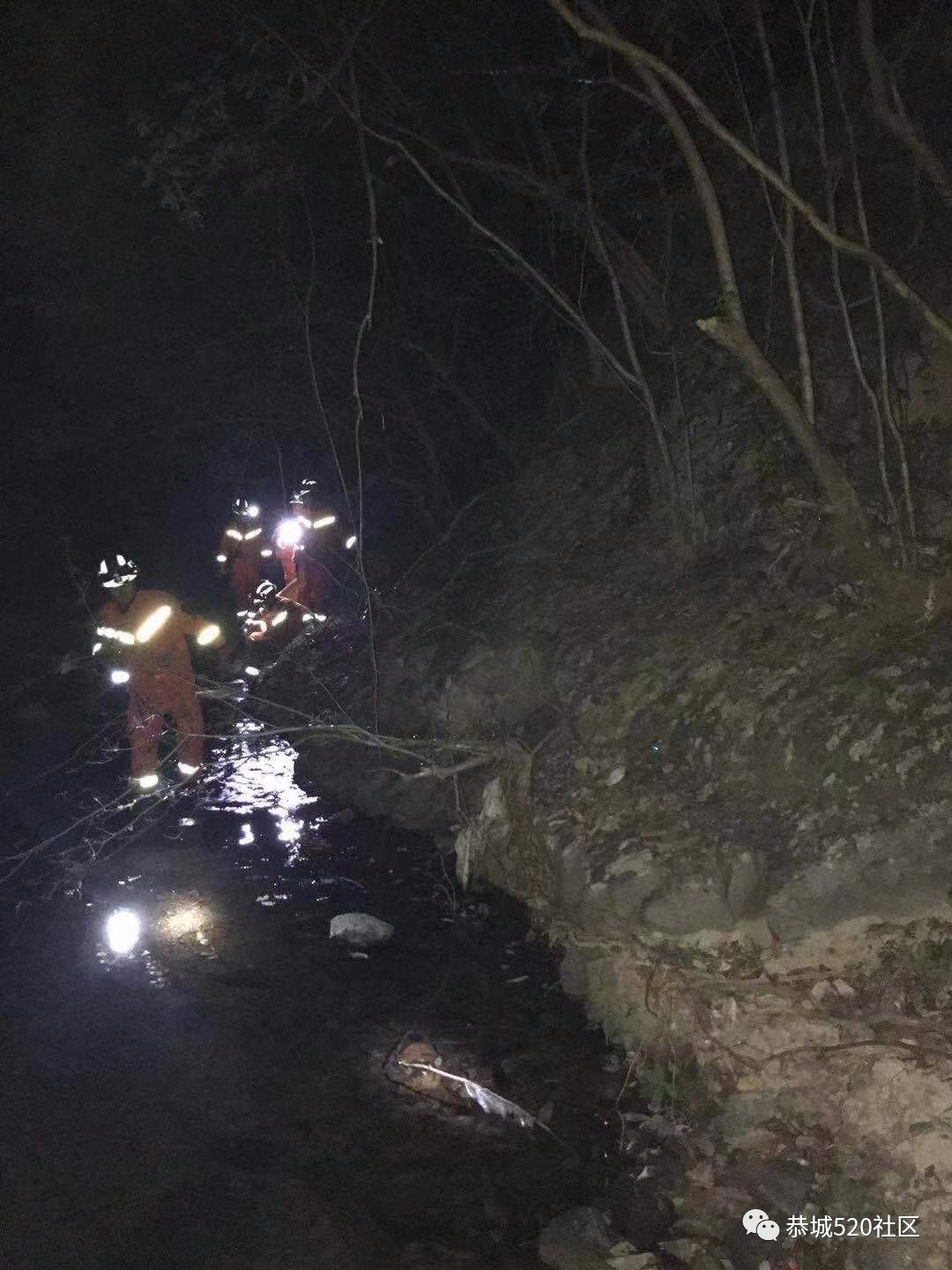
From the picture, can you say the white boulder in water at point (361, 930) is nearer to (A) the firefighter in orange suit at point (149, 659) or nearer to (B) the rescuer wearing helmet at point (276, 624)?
(A) the firefighter in orange suit at point (149, 659)

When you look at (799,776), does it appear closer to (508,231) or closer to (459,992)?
(459,992)

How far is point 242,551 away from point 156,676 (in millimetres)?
5061

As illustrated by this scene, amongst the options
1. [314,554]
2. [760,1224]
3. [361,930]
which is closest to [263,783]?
[361,930]

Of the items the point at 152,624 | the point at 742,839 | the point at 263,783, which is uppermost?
the point at 152,624

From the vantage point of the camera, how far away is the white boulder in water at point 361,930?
573 cm

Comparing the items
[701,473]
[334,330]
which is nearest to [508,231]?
[334,330]

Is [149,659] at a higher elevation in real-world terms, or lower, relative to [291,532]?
higher

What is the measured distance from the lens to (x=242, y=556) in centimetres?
1252

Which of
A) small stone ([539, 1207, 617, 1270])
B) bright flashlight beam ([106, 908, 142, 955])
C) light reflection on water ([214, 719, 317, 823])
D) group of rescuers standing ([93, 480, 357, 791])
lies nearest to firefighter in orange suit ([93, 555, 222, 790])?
group of rescuers standing ([93, 480, 357, 791])

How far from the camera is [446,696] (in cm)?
753

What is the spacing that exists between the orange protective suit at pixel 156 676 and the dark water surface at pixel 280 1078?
120cm

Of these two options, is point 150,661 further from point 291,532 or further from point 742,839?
point 742,839

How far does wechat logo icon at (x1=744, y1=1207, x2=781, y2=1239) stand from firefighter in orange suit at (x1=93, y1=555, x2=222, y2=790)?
4991 mm

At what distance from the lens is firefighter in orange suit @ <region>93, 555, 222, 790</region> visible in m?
7.41
